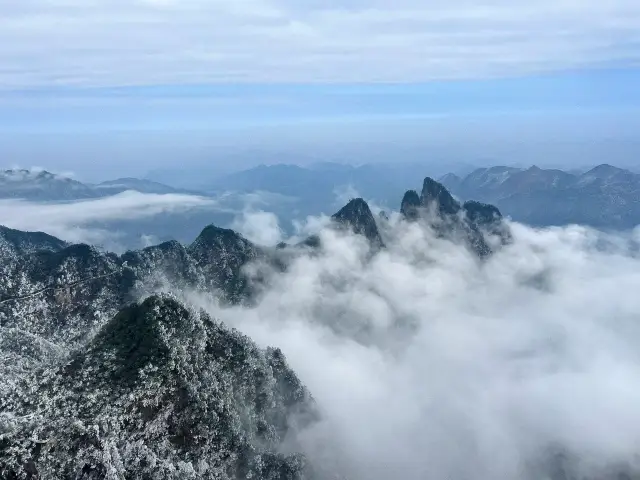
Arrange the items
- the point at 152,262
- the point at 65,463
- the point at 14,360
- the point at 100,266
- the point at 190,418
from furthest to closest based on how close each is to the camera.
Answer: the point at 152,262
the point at 100,266
the point at 14,360
the point at 190,418
the point at 65,463

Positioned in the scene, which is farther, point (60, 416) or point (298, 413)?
point (298, 413)

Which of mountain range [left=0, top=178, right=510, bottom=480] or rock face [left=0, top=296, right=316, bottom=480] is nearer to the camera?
rock face [left=0, top=296, right=316, bottom=480]

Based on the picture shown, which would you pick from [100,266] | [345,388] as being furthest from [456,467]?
[100,266]

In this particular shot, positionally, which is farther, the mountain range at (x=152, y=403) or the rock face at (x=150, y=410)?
the mountain range at (x=152, y=403)

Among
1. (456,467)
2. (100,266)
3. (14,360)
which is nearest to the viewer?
(14,360)

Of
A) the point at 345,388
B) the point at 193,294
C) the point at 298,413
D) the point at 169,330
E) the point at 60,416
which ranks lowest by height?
the point at 345,388

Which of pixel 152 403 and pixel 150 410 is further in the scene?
pixel 152 403

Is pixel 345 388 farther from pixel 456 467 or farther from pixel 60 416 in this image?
pixel 60 416

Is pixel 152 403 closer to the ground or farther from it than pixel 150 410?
farther from it
